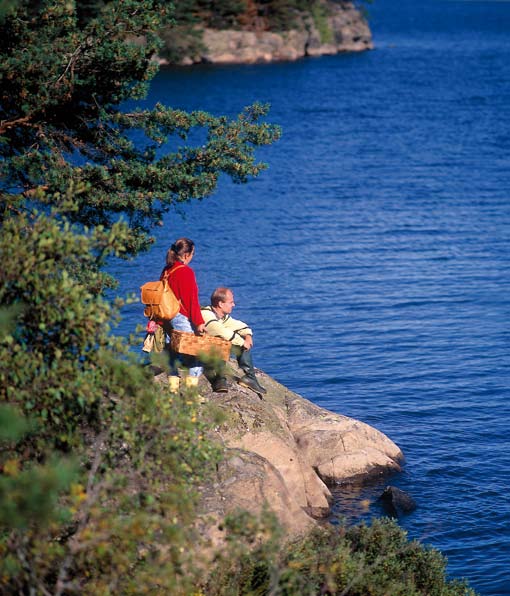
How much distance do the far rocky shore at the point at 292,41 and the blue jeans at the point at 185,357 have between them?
86.5 metres

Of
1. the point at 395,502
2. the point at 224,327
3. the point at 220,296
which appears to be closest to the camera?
the point at 220,296

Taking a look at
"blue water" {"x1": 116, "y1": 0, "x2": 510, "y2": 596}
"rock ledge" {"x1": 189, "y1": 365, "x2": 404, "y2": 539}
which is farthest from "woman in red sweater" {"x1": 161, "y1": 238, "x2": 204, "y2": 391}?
"blue water" {"x1": 116, "y1": 0, "x2": 510, "y2": 596}

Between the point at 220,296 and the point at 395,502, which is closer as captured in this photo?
the point at 220,296

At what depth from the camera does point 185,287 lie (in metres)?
15.1

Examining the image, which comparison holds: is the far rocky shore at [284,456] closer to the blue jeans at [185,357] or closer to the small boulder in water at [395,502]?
the blue jeans at [185,357]

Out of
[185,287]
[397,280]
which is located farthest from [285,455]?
[397,280]

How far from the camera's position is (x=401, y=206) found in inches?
1788

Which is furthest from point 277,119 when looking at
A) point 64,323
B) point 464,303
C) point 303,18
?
point 64,323

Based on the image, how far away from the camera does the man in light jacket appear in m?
16.0

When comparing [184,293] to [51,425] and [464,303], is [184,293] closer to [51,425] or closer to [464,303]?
[51,425]

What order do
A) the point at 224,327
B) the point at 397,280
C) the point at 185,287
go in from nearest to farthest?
the point at 185,287 → the point at 224,327 → the point at 397,280

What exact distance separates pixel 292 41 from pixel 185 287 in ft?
324

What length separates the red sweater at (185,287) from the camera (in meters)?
15.1

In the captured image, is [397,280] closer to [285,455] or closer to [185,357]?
[285,455]
